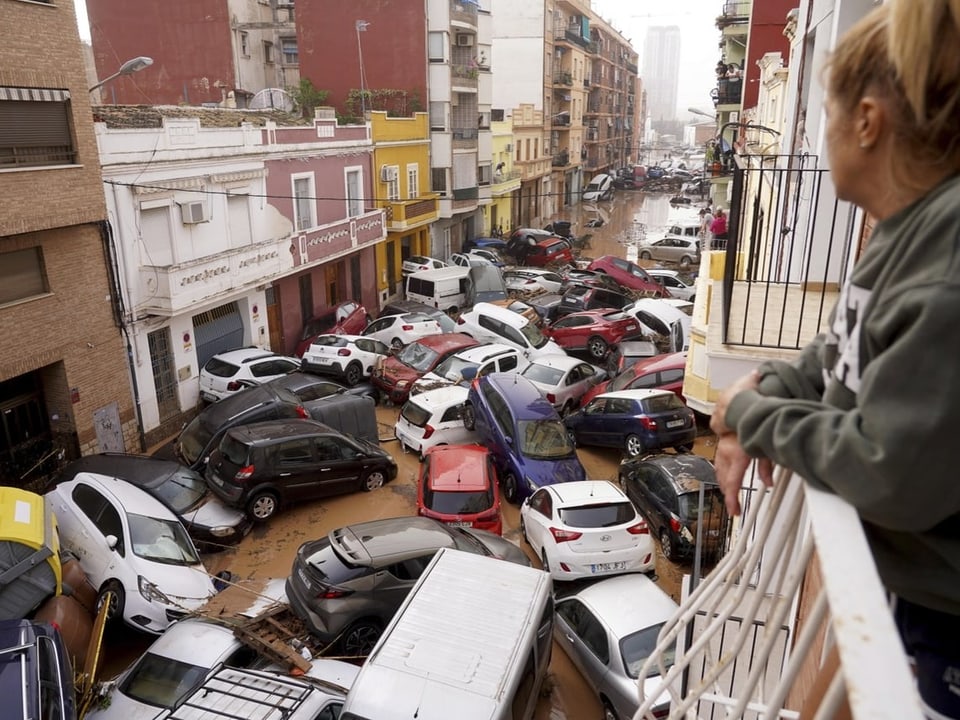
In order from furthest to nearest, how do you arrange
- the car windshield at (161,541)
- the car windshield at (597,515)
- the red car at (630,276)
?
the red car at (630,276) < the car windshield at (597,515) < the car windshield at (161,541)

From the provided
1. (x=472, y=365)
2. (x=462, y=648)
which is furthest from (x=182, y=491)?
(x=472, y=365)

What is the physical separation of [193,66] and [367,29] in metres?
7.56

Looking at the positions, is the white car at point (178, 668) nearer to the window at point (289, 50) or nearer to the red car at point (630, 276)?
the red car at point (630, 276)

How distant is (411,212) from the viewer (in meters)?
28.9

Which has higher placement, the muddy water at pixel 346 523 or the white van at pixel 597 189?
the white van at pixel 597 189

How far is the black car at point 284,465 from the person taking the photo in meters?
11.4

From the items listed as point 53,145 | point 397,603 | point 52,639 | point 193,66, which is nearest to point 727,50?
point 193,66

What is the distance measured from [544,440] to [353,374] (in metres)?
6.67

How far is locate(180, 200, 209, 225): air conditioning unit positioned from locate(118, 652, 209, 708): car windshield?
1201 centimetres

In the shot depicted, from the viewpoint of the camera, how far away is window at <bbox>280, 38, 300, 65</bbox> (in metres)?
33.2

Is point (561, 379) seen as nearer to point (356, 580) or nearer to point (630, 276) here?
point (356, 580)

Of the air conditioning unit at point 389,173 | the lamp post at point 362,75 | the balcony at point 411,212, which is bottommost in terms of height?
the balcony at point 411,212

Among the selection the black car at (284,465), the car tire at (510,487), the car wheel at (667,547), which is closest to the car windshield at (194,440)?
the black car at (284,465)

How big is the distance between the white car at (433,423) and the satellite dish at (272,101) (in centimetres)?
1528
